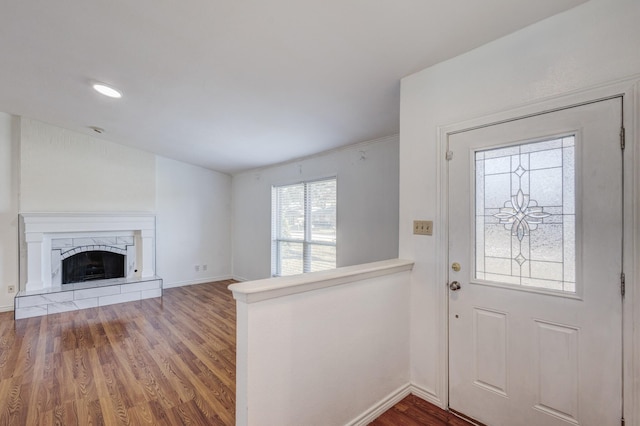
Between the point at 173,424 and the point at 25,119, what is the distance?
5025mm

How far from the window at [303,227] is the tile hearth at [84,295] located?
2.19m

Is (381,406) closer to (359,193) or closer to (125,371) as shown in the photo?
(125,371)

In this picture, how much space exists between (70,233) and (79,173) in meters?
0.99

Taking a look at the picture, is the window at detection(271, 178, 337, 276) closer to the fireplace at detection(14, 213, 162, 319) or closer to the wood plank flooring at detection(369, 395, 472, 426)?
the fireplace at detection(14, 213, 162, 319)

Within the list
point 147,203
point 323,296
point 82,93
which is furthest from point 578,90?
point 147,203

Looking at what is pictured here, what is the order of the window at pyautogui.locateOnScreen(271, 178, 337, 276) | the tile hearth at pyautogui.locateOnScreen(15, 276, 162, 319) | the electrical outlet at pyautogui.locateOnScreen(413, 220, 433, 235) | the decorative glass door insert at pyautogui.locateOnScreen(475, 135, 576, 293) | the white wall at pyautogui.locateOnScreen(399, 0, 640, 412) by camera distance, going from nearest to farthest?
the white wall at pyautogui.locateOnScreen(399, 0, 640, 412) < the decorative glass door insert at pyautogui.locateOnScreen(475, 135, 576, 293) < the electrical outlet at pyautogui.locateOnScreen(413, 220, 433, 235) < the tile hearth at pyautogui.locateOnScreen(15, 276, 162, 319) < the window at pyautogui.locateOnScreen(271, 178, 337, 276)

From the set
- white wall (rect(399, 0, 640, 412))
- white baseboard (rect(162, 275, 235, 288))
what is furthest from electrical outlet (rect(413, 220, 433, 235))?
white baseboard (rect(162, 275, 235, 288))

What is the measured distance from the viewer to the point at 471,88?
1960 mm

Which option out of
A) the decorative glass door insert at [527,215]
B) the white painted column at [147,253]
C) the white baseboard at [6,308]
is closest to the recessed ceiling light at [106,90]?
the white painted column at [147,253]

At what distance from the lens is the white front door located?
4.89ft

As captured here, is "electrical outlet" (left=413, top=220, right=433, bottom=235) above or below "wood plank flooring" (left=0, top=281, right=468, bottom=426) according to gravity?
above

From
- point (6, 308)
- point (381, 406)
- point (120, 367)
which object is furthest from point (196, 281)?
point (381, 406)

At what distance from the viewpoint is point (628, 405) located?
4.69ft

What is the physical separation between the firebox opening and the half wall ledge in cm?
501
